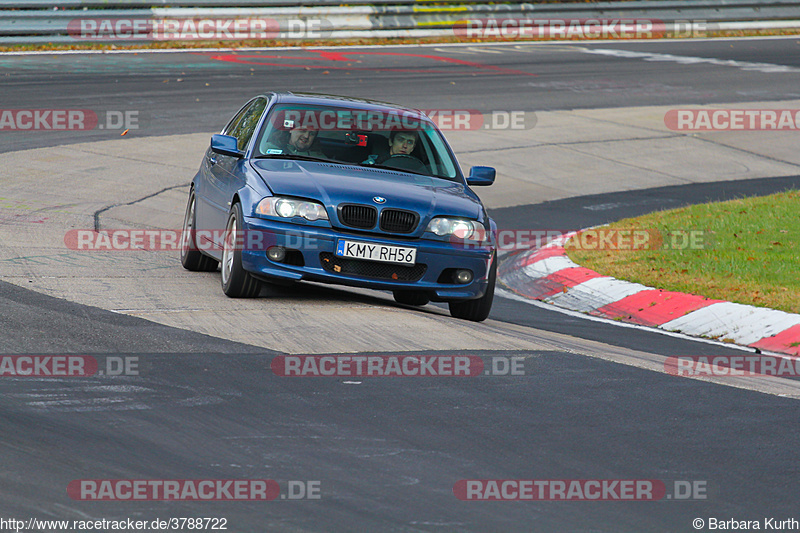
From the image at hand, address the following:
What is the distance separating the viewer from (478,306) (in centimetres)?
863

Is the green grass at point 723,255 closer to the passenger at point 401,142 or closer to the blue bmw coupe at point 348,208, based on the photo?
the blue bmw coupe at point 348,208

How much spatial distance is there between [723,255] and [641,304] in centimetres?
161

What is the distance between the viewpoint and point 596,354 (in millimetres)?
7266

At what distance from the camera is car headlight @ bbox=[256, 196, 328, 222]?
7945 mm

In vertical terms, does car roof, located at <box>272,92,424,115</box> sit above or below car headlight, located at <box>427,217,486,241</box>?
above

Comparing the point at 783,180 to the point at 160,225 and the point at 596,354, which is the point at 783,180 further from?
the point at 596,354

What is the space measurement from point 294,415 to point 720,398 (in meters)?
2.36

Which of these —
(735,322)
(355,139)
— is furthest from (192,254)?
(735,322)

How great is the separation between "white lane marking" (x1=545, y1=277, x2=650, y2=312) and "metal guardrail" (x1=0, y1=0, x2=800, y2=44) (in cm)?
1660
